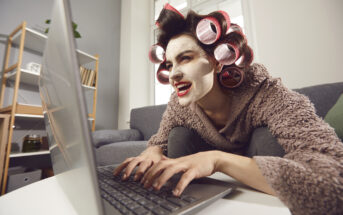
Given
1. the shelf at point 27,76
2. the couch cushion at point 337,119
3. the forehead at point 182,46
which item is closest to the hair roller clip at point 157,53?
the forehead at point 182,46

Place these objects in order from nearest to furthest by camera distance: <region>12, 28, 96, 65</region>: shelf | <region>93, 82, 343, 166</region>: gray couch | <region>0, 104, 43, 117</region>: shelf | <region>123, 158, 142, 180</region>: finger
Answer: <region>123, 158, 142, 180</region>: finger < <region>93, 82, 343, 166</region>: gray couch < <region>0, 104, 43, 117</region>: shelf < <region>12, 28, 96, 65</region>: shelf

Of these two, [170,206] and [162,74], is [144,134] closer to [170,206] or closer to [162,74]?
[162,74]

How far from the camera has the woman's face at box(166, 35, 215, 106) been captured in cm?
55

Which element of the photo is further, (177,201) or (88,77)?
(88,77)

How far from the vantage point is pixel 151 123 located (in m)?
1.96

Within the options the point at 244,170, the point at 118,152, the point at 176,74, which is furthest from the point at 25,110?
the point at 244,170

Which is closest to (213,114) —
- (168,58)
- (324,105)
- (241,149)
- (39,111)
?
(241,149)

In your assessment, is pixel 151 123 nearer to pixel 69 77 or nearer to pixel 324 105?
pixel 324 105

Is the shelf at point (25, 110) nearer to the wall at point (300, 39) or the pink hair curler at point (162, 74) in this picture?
the pink hair curler at point (162, 74)

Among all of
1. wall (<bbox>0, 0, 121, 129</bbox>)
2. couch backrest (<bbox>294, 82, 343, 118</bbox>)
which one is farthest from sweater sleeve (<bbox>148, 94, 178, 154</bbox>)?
wall (<bbox>0, 0, 121, 129</bbox>)

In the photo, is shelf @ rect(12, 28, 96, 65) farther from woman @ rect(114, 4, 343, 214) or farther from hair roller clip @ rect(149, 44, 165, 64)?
woman @ rect(114, 4, 343, 214)

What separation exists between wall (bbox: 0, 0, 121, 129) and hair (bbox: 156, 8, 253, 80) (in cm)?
199

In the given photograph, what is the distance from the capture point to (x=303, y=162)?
29 cm

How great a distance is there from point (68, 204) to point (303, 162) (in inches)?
15.4
